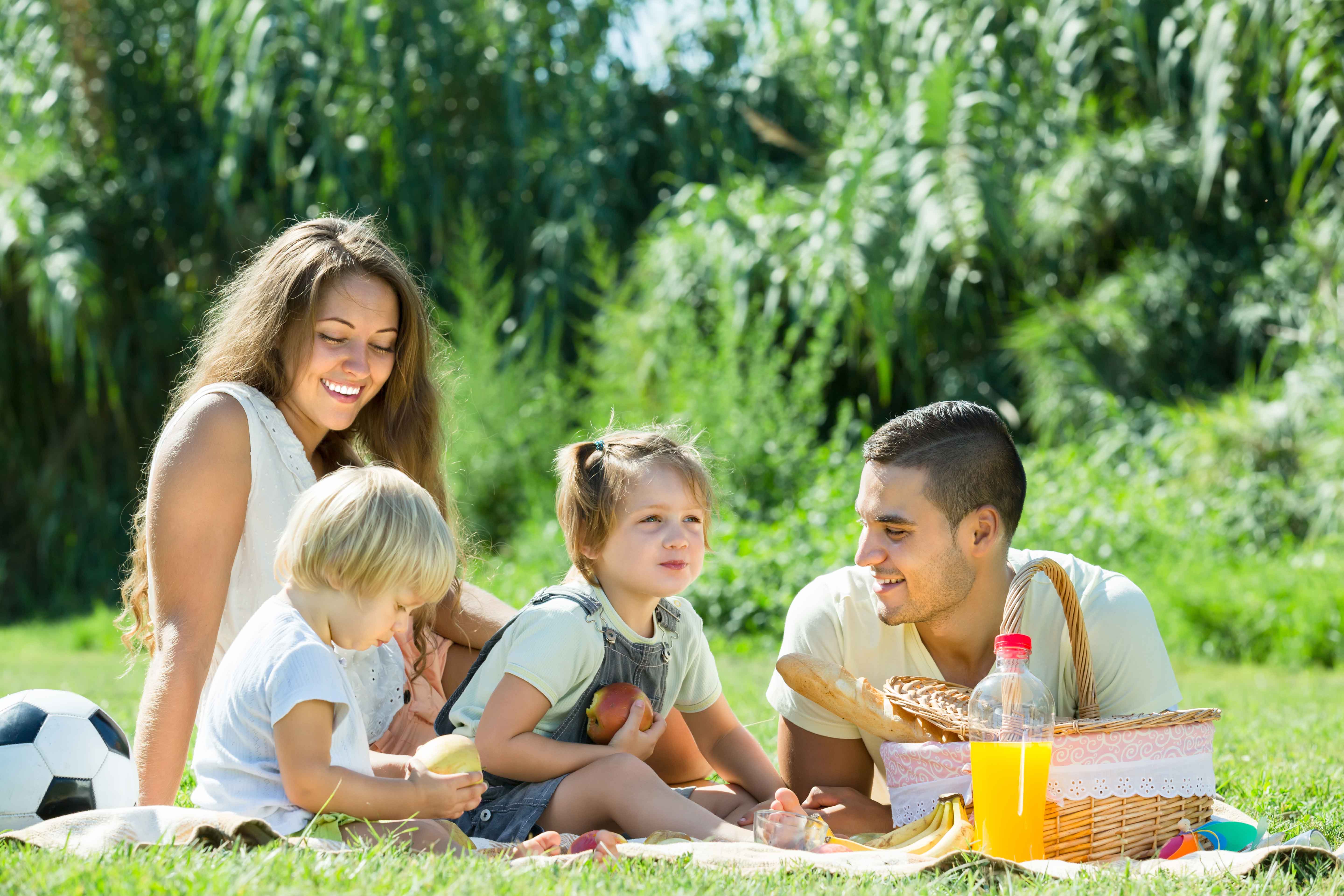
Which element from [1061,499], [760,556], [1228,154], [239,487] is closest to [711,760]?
[239,487]

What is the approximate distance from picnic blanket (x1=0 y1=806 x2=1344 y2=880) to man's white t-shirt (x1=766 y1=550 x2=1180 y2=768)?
0.43 metres

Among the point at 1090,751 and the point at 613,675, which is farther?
the point at 613,675

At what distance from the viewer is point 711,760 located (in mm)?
3041

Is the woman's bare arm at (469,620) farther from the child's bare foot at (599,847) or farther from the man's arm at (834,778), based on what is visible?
the child's bare foot at (599,847)

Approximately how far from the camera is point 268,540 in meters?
2.90

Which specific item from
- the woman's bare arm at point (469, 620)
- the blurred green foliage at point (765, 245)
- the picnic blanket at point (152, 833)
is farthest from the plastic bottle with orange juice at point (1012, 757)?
the blurred green foliage at point (765, 245)

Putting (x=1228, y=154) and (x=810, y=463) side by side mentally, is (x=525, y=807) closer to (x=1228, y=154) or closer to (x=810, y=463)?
(x=810, y=463)

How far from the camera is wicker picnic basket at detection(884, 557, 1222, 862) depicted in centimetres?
233

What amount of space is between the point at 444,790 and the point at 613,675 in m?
0.64

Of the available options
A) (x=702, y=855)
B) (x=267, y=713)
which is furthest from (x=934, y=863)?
(x=267, y=713)

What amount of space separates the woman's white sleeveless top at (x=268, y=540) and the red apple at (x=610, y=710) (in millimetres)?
524

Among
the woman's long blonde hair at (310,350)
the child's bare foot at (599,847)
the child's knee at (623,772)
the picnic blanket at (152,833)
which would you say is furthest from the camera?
the woman's long blonde hair at (310,350)

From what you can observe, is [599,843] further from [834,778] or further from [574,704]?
[834,778]

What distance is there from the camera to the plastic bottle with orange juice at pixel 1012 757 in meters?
2.21
